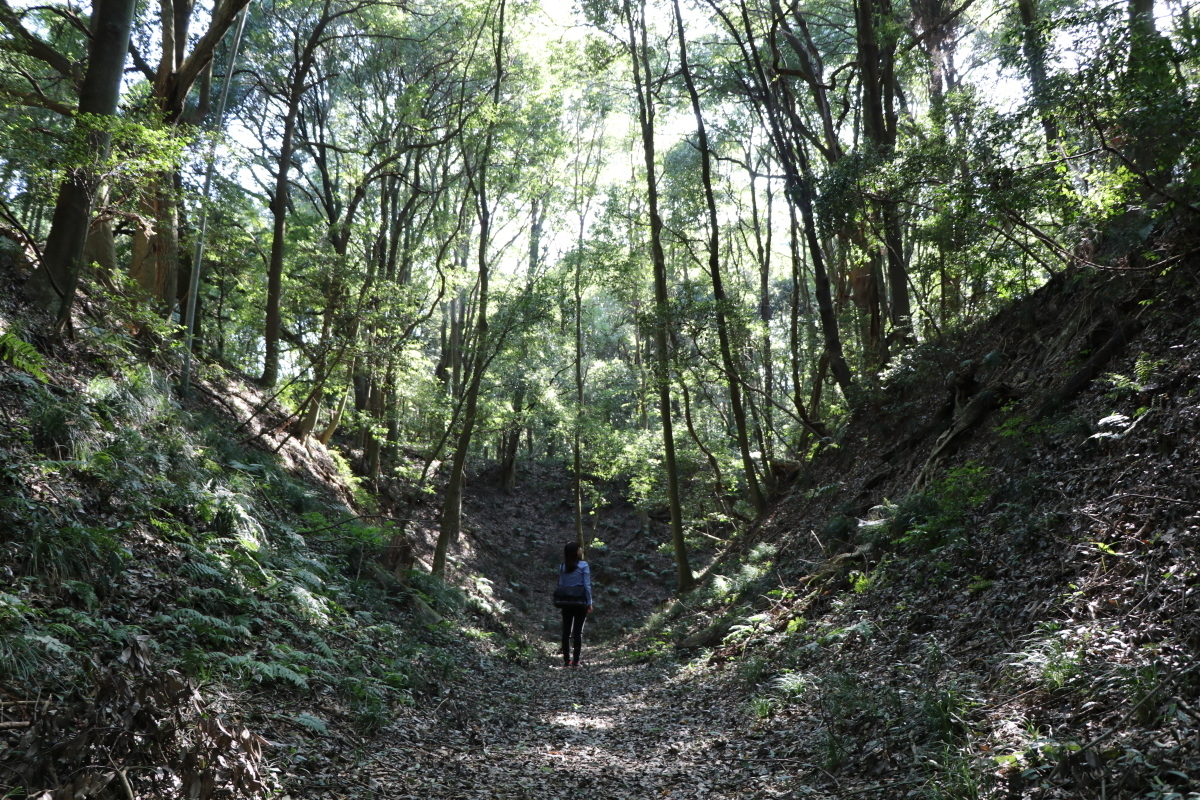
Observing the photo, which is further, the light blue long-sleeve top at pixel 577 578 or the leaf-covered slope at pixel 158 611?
the light blue long-sleeve top at pixel 577 578

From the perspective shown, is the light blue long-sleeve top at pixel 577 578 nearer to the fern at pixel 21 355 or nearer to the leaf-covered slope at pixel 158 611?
the leaf-covered slope at pixel 158 611

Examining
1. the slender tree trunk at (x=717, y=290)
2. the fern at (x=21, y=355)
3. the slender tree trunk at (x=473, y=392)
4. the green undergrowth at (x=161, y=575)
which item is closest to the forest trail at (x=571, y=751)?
the green undergrowth at (x=161, y=575)

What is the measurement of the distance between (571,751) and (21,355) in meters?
6.24

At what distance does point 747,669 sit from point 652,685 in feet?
6.92

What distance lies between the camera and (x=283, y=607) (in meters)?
6.27

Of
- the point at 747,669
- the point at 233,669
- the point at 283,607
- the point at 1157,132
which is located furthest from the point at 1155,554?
the point at 283,607

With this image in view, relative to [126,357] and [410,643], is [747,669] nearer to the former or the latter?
[410,643]

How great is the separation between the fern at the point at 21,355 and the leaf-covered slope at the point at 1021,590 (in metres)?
7.32

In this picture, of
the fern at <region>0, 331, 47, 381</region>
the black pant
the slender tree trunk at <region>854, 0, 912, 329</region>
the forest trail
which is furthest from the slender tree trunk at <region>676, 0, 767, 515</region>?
the fern at <region>0, 331, 47, 381</region>

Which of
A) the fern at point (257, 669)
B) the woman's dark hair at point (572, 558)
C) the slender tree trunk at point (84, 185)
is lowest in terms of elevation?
the fern at point (257, 669)

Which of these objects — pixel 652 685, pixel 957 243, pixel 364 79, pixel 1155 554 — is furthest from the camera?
pixel 364 79

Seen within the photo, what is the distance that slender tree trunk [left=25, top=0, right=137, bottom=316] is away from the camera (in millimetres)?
6981

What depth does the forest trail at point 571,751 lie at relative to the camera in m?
4.26

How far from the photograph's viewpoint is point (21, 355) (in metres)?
6.20
